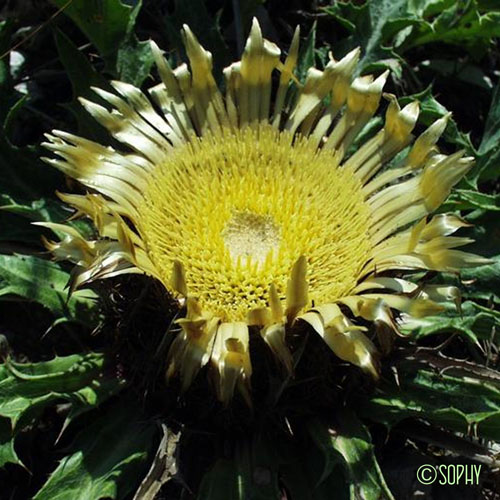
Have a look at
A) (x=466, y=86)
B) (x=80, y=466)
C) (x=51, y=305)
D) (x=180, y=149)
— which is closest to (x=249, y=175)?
(x=180, y=149)

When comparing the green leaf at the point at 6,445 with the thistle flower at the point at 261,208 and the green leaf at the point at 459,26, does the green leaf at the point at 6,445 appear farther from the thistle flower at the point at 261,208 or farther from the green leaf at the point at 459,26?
the green leaf at the point at 459,26

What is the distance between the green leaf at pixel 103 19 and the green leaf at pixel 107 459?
1.31 m

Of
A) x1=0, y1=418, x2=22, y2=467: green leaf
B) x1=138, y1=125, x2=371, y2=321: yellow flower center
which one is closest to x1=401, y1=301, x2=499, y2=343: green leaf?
x1=138, y1=125, x2=371, y2=321: yellow flower center

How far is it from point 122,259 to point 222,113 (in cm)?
81

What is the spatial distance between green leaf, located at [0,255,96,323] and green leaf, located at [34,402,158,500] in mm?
339

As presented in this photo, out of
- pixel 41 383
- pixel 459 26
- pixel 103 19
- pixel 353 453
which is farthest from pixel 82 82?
pixel 353 453

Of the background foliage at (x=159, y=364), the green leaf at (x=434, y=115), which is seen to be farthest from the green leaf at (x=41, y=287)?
the green leaf at (x=434, y=115)

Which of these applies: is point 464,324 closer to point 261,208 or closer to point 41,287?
point 261,208

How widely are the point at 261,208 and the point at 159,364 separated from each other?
1.99 ft

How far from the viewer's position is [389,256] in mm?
2188

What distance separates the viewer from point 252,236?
93.0 inches

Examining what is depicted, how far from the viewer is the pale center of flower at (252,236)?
236 cm

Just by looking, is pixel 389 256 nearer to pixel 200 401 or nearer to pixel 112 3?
pixel 200 401

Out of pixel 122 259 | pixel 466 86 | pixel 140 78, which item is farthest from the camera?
pixel 466 86
